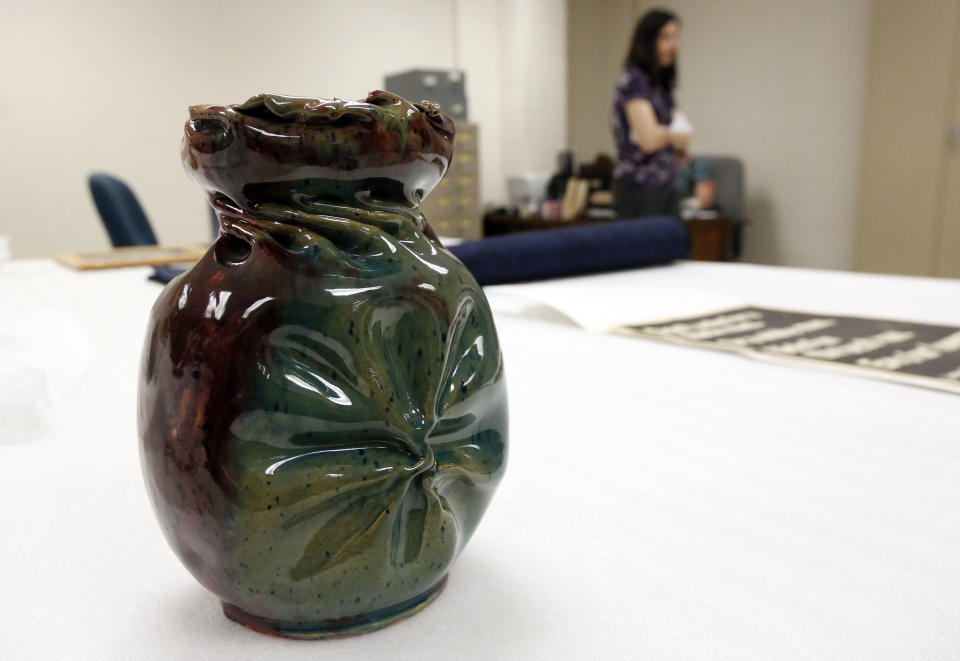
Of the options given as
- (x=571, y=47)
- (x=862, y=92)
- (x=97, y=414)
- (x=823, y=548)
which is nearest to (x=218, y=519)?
(x=823, y=548)

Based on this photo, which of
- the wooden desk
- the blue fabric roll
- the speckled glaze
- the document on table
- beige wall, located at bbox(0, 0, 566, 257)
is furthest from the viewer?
the wooden desk

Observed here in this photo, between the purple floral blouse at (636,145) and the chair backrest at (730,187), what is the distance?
1.93 meters

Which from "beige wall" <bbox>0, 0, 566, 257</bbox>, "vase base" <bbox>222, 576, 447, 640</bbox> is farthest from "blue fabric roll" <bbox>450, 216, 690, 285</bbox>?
"beige wall" <bbox>0, 0, 566, 257</bbox>

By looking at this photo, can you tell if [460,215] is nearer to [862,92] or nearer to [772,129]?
[772,129]

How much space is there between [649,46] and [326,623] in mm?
1874

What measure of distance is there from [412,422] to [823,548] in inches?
8.6

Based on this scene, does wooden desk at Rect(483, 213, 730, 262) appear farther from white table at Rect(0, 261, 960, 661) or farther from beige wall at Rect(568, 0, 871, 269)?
white table at Rect(0, 261, 960, 661)

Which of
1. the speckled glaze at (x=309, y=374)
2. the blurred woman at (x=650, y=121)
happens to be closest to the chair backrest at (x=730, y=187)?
the blurred woman at (x=650, y=121)

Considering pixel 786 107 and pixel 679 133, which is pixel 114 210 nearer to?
pixel 679 133

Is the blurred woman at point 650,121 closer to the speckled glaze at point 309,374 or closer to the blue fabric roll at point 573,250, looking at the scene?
the blue fabric roll at point 573,250

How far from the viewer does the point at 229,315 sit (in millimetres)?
256

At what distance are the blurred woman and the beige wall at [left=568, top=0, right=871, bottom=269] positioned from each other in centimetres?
204

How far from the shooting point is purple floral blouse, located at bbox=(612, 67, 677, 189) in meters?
1.92

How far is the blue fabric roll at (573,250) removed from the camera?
1.16 m
